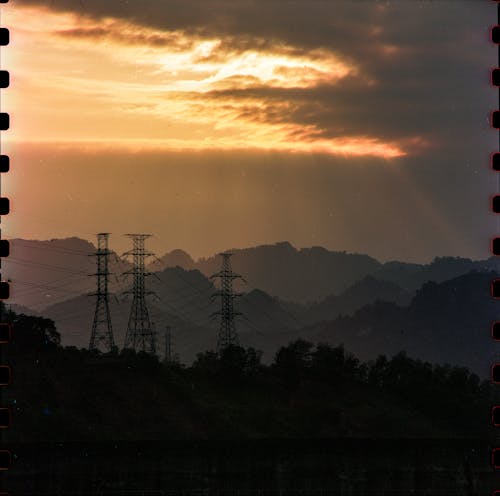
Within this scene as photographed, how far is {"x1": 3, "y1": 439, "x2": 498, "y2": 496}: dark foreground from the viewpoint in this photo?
11106 cm

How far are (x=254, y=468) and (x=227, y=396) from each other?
40552 mm

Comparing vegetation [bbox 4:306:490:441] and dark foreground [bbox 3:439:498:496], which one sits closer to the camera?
dark foreground [bbox 3:439:498:496]

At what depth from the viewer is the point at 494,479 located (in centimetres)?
14200

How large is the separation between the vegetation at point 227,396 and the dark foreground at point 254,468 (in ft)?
46.3

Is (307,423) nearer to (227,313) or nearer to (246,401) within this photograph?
(246,401)

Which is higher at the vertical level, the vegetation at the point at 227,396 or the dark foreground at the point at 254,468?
the vegetation at the point at 227,396

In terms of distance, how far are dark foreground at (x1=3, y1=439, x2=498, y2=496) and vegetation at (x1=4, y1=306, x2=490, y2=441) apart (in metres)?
14.1

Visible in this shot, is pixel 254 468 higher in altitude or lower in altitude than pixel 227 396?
lower

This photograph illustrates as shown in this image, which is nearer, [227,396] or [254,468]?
[254,468]

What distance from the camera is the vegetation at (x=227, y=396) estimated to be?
456 ft

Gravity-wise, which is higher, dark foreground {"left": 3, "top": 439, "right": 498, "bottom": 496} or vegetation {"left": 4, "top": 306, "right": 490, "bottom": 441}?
vegetation {"left": 4, "top": 306, "right": 490, "bottom": 441}

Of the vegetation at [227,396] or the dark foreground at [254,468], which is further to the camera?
the vegetation at [227,396]

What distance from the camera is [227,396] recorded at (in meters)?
162

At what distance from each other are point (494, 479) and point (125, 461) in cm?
5551
